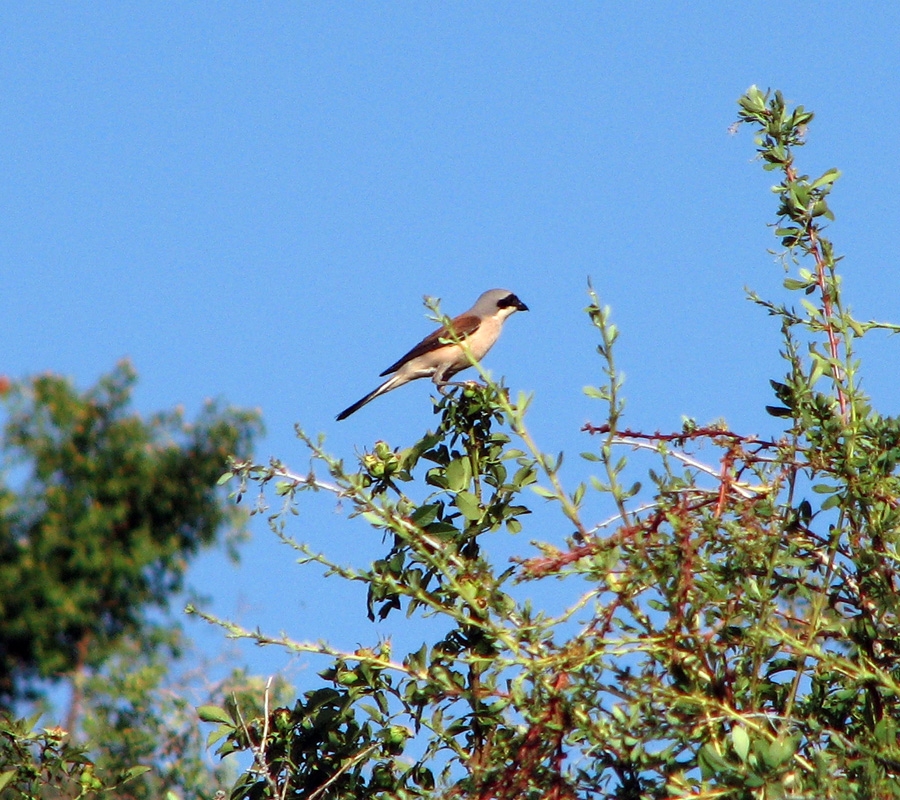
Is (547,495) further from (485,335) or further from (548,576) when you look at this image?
(485,335)

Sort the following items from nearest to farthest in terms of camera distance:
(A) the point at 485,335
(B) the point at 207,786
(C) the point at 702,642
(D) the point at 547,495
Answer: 1. (C) the point at 702,642
2. (D) the point at 547,495
3. (B) the point at 207,786
4. (A) the point at 485,335

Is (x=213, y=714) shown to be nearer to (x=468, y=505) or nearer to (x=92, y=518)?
(x=468, y=505)

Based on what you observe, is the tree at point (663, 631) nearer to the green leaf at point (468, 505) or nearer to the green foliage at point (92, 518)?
the green leaf at point (468, 505)

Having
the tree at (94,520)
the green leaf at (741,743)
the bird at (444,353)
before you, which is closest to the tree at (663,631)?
the green leaf at (741,743)

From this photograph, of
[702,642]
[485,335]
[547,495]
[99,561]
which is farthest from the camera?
[99,561]

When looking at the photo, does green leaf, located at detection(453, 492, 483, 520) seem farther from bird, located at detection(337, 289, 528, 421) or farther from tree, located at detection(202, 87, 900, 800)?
bird, located at detection(337, 289, 528, 421)

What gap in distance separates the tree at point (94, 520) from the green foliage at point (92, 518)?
2 centimetres

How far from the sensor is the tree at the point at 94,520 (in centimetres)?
2314

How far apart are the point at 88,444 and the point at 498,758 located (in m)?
22.0

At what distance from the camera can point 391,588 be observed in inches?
124

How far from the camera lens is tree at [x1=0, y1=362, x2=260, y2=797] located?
75.9ft

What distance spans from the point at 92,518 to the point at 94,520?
0.05 meters

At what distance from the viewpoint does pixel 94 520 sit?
23.6 metres

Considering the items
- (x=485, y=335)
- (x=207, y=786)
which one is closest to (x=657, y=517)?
(x=207, y=786)
